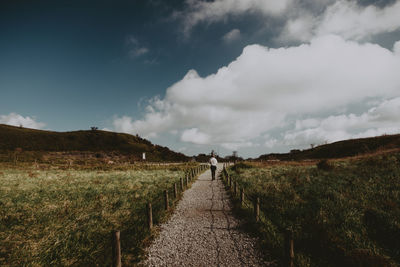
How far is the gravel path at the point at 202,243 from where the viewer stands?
16.8 ft

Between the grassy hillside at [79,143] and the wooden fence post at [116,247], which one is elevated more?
the grassy hillside at [79,143]

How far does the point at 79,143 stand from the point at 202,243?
89.1 meters

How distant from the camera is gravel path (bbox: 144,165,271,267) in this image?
513 cm

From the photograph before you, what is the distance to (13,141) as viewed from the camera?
67125mm

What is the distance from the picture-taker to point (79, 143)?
80.1 m

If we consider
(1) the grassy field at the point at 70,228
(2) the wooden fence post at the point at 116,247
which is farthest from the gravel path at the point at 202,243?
(2) the wooden fence post at the point at 116,247

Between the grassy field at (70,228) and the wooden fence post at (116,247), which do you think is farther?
the grassy field at (70,228)

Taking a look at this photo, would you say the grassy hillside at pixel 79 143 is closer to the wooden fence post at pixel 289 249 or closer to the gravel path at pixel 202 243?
the gravel path at pixel 202 243

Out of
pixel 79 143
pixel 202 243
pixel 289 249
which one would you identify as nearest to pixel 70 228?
pixel 202 243

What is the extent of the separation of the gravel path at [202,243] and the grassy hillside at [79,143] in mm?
61877

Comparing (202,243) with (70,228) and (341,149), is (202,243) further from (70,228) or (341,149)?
(341,149)

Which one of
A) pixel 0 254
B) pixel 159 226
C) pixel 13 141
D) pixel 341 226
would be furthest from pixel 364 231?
pixel 13 141

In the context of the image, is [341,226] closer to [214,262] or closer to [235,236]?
[235,236]

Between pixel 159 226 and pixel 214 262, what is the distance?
312cm
